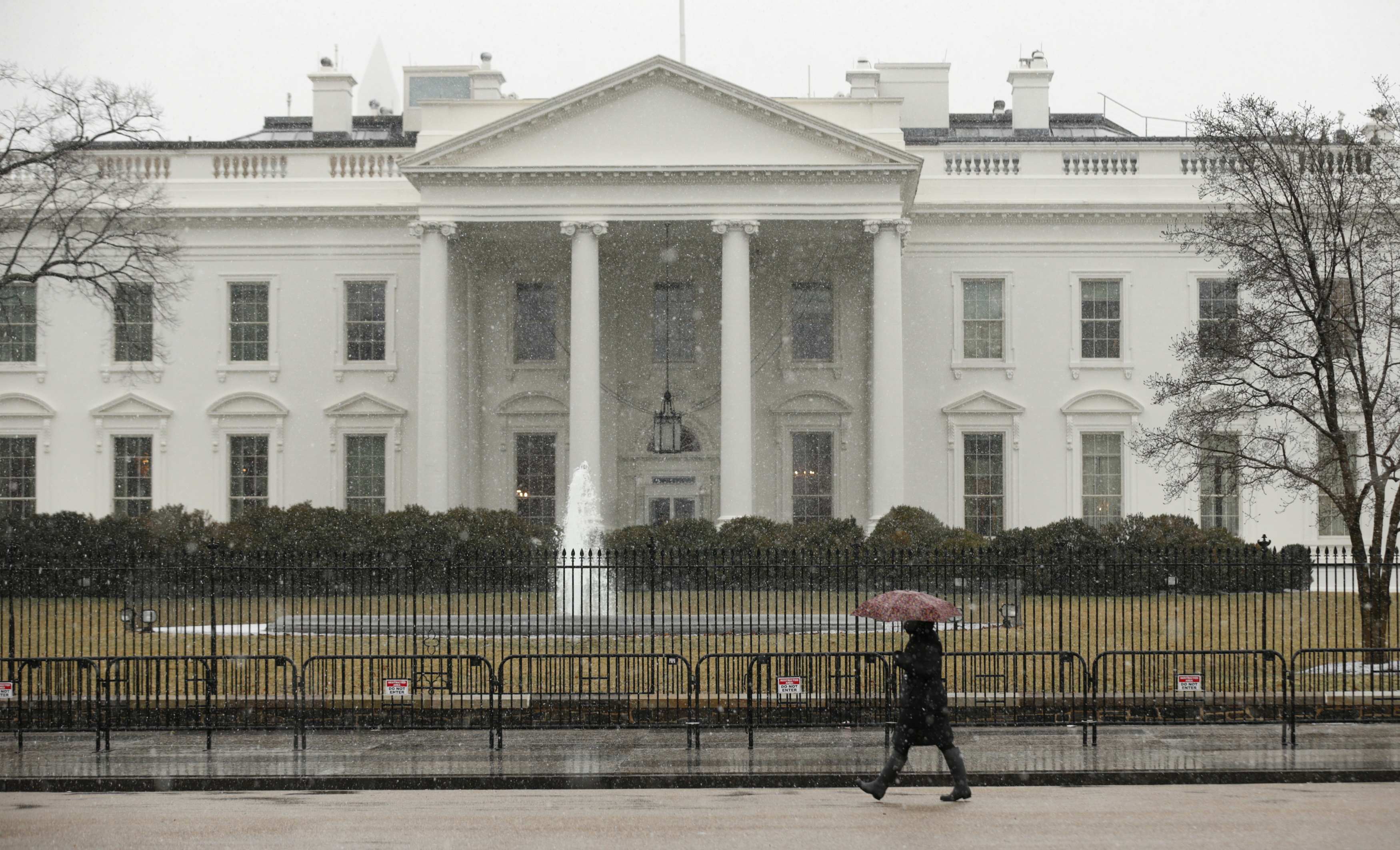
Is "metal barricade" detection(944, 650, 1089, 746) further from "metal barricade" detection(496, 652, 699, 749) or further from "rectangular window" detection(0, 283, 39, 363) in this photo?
"rectangular window" detection(0, 283, 39, 363)

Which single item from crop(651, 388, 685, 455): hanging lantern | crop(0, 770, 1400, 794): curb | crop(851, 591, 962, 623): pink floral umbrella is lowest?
crop(0, 770, 1400, 794): curb

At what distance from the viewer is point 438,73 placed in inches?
2051

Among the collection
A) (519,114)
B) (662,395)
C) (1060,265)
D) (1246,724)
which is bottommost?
(1246,724)

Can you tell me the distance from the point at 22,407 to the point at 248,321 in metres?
6.38

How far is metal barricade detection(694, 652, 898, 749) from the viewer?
15.9 m

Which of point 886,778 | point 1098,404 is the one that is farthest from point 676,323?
point 886,778

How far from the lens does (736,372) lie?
37688 millimetres

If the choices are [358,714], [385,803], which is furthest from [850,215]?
[385,803]

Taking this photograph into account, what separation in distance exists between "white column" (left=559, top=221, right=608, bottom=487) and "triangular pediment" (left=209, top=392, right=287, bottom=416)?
8.63m

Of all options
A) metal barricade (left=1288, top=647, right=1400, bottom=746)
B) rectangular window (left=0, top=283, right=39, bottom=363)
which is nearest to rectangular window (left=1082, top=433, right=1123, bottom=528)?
metal barricade (left=1288, top=647, right=1400, bottom=746)

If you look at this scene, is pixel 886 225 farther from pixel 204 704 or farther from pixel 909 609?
pixel 909 609

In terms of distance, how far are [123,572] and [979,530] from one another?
25.9 meters

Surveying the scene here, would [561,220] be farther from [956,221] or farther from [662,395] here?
[956,221]

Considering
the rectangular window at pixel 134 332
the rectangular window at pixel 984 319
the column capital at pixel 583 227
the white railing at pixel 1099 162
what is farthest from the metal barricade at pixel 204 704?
the white railing at pixel 1099 162
